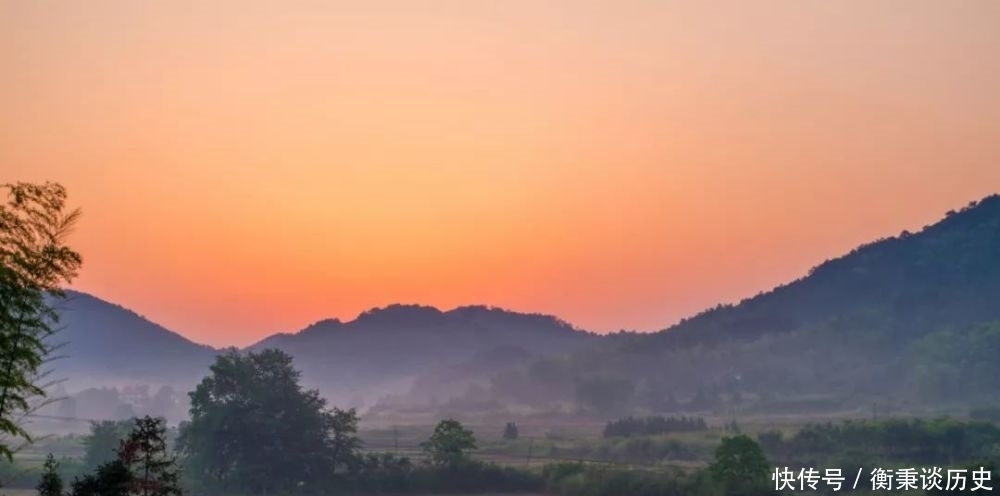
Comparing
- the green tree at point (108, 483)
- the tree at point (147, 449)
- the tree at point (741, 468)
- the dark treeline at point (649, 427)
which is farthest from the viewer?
the dark treeline at point (649, 427)

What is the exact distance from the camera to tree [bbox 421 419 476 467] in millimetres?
61062

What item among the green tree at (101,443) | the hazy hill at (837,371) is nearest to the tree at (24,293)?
the green tree at (101,443)

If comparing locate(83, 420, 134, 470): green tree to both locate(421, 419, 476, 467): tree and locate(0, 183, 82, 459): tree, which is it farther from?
locate(0, 183, 82, 459): tree

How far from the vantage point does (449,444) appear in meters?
61.2

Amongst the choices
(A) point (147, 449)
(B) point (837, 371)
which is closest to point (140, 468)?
(A) point (147, 449)

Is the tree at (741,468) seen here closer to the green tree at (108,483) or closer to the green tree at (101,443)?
the green tree at (101,443)

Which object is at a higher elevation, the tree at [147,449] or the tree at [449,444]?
the tree at [449,444]

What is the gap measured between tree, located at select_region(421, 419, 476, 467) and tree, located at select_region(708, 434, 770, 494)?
1686 cm

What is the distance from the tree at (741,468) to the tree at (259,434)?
22497mm

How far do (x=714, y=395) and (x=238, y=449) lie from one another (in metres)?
113

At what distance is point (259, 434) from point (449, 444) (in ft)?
35.5

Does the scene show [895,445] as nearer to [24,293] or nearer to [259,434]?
[259,434]

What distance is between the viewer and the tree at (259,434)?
198ft

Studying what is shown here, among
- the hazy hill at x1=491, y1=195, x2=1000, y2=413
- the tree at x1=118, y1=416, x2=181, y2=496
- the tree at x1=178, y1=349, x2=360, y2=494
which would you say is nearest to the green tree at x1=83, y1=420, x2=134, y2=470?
the tree at x1=178, y1=349, x2=360, y2=494
